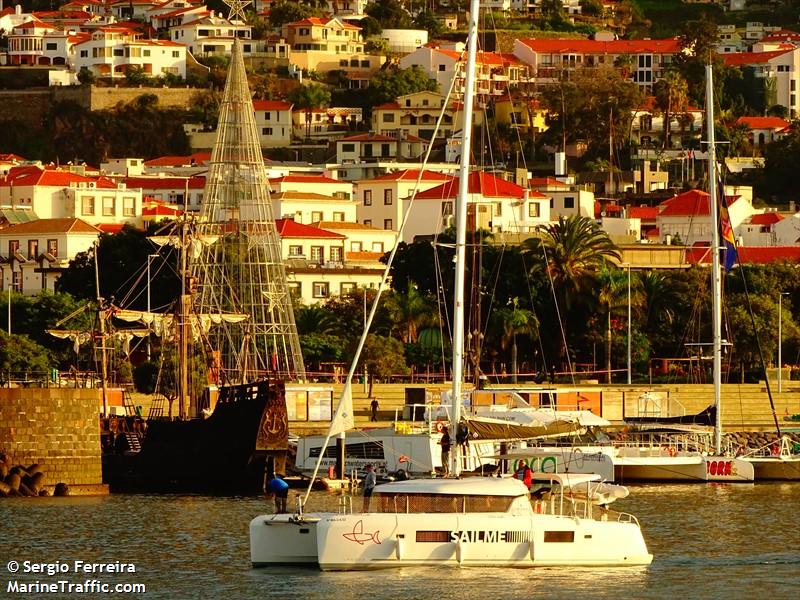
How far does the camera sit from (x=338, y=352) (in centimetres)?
10175

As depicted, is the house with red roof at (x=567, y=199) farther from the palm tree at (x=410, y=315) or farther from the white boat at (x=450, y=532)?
the white boat at (x=450, y=532)

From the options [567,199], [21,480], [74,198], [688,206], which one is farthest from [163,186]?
[21,480]

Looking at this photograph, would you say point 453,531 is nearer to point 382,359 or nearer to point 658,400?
point 658,400

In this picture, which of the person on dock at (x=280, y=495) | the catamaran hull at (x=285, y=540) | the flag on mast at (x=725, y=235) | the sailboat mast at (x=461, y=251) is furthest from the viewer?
the flag on mast at (x=725, y=235)

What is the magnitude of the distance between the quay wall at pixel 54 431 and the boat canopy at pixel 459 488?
20.7 metres

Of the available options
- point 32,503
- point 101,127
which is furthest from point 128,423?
point 101,127

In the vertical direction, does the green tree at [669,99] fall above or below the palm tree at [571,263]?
above

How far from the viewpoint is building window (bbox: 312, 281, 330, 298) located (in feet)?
409

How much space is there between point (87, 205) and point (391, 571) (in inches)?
3958

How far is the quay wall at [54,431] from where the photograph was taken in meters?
66.4

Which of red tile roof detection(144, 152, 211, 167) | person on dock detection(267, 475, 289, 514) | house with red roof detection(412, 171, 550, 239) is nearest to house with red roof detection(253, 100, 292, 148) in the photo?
red tile roof detection(144, 152, 211, 167)

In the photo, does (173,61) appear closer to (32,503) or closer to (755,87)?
(755,87)

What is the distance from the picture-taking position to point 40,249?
435 ft

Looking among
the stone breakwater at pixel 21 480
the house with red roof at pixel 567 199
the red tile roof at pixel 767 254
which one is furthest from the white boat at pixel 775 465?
the house with red roof at pixel 567 199
